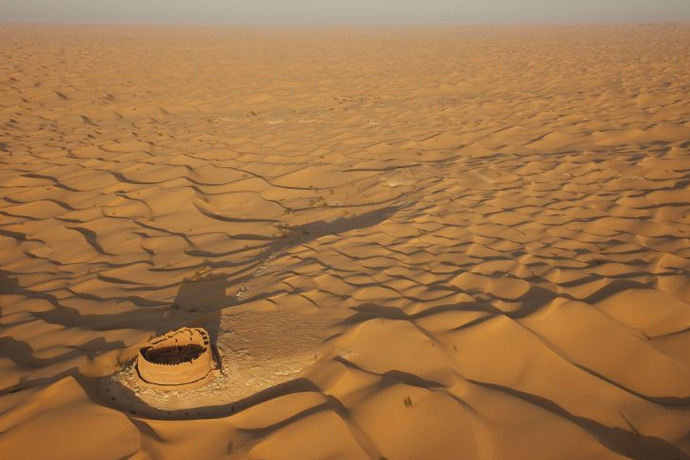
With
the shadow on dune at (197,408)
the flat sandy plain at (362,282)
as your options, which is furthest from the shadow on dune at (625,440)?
the shadow on dune at (197,408)

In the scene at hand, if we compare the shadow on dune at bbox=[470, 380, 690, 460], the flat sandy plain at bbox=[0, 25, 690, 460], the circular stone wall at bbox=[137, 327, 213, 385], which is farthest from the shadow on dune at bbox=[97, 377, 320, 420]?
the shadow on dune at bbox=[470, 380, 690, 460]

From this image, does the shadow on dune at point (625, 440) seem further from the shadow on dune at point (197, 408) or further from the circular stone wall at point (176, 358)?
the circular stone wall at point (176, 358)

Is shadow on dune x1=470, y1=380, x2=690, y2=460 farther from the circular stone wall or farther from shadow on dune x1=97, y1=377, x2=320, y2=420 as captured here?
the circular stone wall

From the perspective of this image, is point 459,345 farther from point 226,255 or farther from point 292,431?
point 226,255

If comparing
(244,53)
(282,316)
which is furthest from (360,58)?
(282,316)

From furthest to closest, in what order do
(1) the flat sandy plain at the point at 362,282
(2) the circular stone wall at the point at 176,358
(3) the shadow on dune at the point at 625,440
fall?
(2) the circular stone wall at the point at 176,358 < (1) the flat sandy plain at the point at 362,282 < (3) the shadow on dune at the point at 625,440
